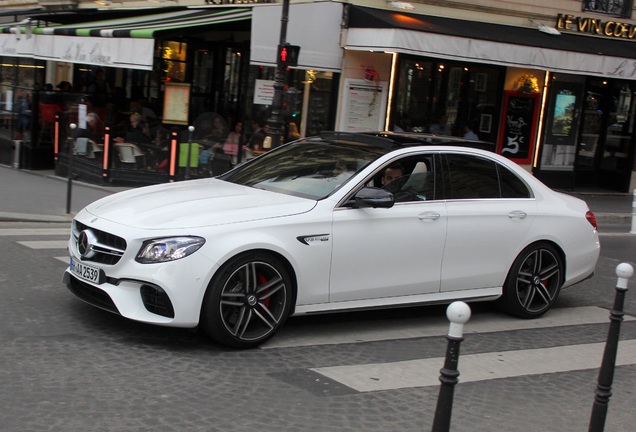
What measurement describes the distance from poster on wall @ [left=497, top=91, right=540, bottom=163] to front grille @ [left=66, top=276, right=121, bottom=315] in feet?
54.1

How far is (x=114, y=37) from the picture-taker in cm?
1694

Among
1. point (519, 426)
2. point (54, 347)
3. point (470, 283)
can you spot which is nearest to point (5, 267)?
point (54, 347)

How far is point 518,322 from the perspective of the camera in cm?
813

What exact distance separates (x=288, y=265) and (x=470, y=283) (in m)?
1.97

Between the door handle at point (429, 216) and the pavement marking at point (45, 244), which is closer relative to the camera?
the door handle at point (429, 216)

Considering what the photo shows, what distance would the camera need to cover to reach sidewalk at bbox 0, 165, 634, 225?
1298cm

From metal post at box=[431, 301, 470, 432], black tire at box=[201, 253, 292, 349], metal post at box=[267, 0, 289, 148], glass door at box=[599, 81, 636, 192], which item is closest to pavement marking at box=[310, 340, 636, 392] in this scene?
black tire at box=[201, 253, 292, 349]

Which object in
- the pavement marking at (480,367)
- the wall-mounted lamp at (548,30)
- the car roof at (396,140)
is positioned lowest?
the pavement marking at (480,367)

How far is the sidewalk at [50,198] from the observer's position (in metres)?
13.0

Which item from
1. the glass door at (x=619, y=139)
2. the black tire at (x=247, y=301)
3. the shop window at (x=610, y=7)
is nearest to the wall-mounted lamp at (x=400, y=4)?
the shop window at (x=610, y=7)

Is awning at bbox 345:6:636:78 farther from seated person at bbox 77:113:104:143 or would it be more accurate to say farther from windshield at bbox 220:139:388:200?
windshield at bbox 220:139:388:200

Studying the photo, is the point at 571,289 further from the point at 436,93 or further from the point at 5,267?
the point at 436,93

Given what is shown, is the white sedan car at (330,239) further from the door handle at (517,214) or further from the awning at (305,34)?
the awning at (305,34)

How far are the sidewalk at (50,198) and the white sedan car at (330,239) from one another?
614 cm
